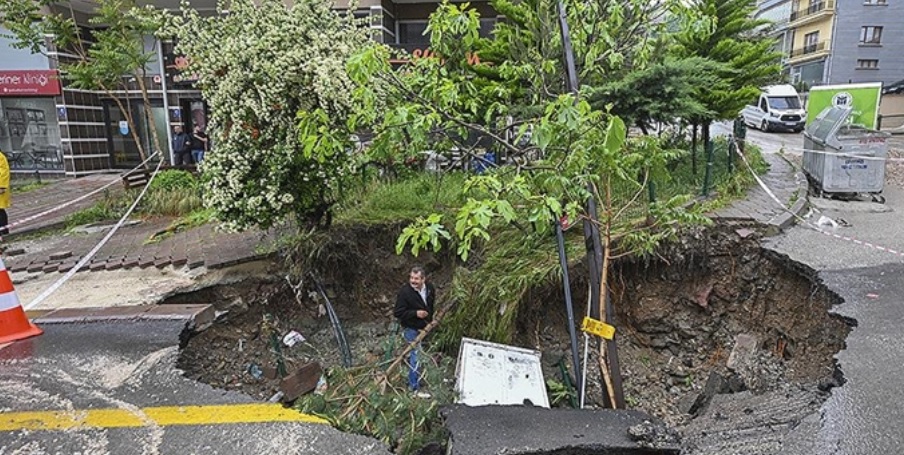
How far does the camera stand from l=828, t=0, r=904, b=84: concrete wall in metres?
34.4

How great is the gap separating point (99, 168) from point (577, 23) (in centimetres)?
1709

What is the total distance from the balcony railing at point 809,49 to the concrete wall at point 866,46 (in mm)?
1414

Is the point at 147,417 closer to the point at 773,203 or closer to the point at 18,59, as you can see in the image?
the point at 773,203

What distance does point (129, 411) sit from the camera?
10.2 feet

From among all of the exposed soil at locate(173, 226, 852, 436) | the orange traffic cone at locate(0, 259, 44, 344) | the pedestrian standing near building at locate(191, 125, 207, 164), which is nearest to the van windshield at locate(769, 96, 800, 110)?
the exposed soil at locate(173, 226, 852, 436)

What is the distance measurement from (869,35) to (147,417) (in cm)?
4481

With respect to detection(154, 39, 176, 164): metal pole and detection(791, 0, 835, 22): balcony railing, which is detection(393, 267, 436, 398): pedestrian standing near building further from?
detection(791, 0, 835, 22): balcony railing

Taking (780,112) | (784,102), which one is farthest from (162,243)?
(784,102)

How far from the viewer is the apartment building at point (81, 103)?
15570 millimetres

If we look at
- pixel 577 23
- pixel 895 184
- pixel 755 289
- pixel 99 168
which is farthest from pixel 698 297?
pixel 99 168

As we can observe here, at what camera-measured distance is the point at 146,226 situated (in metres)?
9.42

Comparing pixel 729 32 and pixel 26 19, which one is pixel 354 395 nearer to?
pixel 729 32

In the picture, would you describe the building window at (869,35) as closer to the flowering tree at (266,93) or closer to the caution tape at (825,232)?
the caution tape at (825,232)

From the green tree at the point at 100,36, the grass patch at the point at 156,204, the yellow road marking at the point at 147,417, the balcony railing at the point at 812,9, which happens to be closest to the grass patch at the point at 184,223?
the grass patch at the point at 156,204
